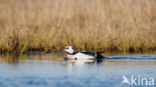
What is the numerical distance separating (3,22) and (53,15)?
2.39m

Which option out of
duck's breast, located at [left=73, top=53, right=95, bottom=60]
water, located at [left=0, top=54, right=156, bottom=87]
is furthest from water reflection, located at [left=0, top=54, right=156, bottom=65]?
duck's breast, located at [left=73, top=53, right=95, bottom=60]

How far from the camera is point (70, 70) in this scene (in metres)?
16.3

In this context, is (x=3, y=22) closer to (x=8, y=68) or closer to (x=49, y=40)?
(x=49, y=40)

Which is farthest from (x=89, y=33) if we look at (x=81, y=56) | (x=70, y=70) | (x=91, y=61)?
(x=70, y=70)

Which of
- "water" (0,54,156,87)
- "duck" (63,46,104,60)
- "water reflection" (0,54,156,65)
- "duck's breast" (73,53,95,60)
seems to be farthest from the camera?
"duck's breast" (73,53,95,60)

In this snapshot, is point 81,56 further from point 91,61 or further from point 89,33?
point 89,33

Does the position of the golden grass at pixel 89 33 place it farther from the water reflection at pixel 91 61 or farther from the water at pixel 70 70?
the water reflection at pixel 91 61

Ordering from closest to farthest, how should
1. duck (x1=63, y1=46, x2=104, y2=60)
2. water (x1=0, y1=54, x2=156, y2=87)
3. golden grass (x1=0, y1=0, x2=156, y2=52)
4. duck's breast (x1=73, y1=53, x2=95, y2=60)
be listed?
water (x1=0, y1=54, x2=156, y2=87) < duck (x1=63, y1=46, x2=104, y2=60) < duck's breast (x1=73, y1=53, x2=95, y2=60) < golden grass (x1=0, y1=0, x2=156, y2=52)

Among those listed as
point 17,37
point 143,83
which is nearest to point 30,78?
point 143,83

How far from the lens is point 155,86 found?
13.3 metres

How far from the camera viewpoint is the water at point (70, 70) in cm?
1413

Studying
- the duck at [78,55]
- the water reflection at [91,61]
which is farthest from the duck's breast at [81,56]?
the water reflection at [91,61]

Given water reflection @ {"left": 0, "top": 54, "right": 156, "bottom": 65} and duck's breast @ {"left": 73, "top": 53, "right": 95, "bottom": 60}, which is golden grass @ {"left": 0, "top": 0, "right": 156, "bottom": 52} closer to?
water reflection @ {"left": 0, "top": 54, "right": 156, "bottom": 65}

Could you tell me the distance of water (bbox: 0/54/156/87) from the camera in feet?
46.4
